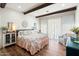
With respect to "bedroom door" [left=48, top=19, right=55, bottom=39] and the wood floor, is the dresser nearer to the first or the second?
the wood floor

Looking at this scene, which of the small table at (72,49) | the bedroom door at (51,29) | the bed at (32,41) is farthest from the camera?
the bedroom door at (51,29)

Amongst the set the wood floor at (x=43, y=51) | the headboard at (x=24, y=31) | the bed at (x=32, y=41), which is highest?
the headboard at (x=24, y=31)

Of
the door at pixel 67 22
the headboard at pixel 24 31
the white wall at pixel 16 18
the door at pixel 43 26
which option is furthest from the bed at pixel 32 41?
the door at pixel 67 22

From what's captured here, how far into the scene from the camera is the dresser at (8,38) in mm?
2307

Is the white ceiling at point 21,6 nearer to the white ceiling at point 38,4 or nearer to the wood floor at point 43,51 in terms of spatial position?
the white ceiling at point 38,4

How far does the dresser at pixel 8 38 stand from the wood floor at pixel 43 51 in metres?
0.11

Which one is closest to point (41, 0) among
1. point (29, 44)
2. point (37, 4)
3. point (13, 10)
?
point (37, 4)

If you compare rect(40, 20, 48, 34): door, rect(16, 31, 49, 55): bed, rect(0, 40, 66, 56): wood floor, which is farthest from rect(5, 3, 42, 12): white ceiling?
rect(0, 40, 66, 56): wood floor

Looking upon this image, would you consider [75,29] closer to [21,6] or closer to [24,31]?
[24,31]

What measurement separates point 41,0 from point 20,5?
504mm

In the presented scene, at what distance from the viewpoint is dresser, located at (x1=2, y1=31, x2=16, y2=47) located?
7.57 ft

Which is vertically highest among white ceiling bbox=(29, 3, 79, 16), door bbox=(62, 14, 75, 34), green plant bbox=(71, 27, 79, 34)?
white ceiling bbox=(29, 3, 79, 16)

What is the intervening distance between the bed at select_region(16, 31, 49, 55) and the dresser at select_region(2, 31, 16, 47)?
0.12m

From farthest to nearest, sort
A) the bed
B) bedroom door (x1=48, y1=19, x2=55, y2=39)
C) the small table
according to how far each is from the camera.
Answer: bedroom door (x1=48, y1=19, x2=55, y2=39), the bed, the small table
